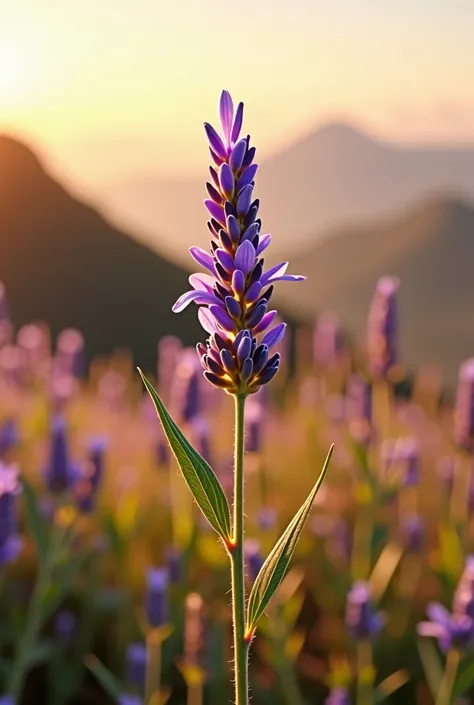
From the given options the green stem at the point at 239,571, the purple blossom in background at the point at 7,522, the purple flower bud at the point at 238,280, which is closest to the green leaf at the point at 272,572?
the green stem at the point at 239,571

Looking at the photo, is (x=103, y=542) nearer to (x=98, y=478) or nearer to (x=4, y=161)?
(x=98, y=478)

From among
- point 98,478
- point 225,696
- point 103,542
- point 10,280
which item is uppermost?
point 10,280

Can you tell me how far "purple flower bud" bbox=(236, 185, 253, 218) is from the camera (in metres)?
1.15

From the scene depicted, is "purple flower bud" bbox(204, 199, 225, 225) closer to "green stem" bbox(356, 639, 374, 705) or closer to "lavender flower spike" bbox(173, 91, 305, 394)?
"lavender flower spike" bbox(173, 91, 305, 394)

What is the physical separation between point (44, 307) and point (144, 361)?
2.69m

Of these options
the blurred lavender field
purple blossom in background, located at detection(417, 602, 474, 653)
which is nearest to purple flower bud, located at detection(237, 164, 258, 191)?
the blurred lavender field

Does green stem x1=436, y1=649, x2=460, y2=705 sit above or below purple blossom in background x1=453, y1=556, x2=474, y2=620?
below

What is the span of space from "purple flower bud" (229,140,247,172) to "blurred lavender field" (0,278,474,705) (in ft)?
5.32

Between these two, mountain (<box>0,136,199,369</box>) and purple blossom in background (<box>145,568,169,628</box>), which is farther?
mountain (<box>0,136,199,369</box>)

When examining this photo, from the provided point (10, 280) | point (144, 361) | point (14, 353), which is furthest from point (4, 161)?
point (14, 353)

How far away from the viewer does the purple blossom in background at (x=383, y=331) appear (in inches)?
141

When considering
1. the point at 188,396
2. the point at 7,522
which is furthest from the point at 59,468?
the point at 7,522

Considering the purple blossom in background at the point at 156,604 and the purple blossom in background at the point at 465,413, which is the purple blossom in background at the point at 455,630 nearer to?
the purple blossom in background at the point at 156,604

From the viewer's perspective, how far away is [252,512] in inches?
198
